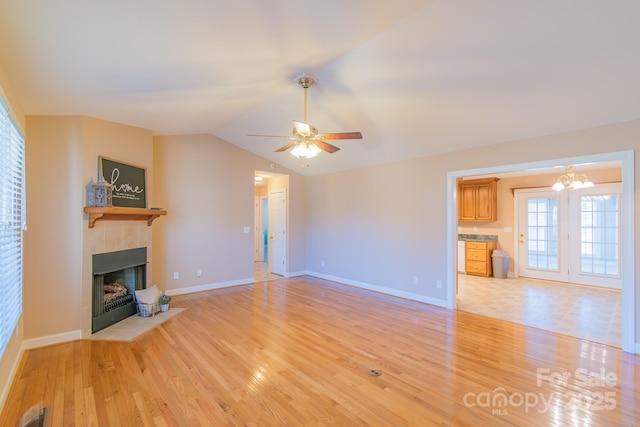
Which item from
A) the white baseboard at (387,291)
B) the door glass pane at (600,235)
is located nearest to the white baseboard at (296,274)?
the white baseboard at (387,291)

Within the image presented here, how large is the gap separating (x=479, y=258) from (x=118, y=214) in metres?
7.58

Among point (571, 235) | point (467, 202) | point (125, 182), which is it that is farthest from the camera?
point (467, 202)

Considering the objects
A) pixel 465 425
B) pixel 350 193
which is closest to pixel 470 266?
pixel 350 193

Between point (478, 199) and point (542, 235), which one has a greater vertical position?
point (478, 199)

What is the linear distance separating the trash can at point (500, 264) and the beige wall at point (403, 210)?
3222 mm

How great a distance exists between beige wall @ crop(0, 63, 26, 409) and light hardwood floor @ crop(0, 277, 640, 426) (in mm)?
115

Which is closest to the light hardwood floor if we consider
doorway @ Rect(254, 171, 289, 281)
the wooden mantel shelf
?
the wooden mantel shelf

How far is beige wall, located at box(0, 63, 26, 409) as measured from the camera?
2.20 meters

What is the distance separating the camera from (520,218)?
6.98 m

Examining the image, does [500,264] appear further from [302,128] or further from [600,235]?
[302,128]

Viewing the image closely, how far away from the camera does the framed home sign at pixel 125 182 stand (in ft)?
12.3

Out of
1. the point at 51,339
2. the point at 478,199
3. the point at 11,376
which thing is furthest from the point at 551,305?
the point at 51,339

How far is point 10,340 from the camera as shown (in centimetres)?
246

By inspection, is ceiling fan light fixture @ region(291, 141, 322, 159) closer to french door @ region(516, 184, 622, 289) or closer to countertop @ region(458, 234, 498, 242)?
countertop @ region(458, 234, 498, 242)
